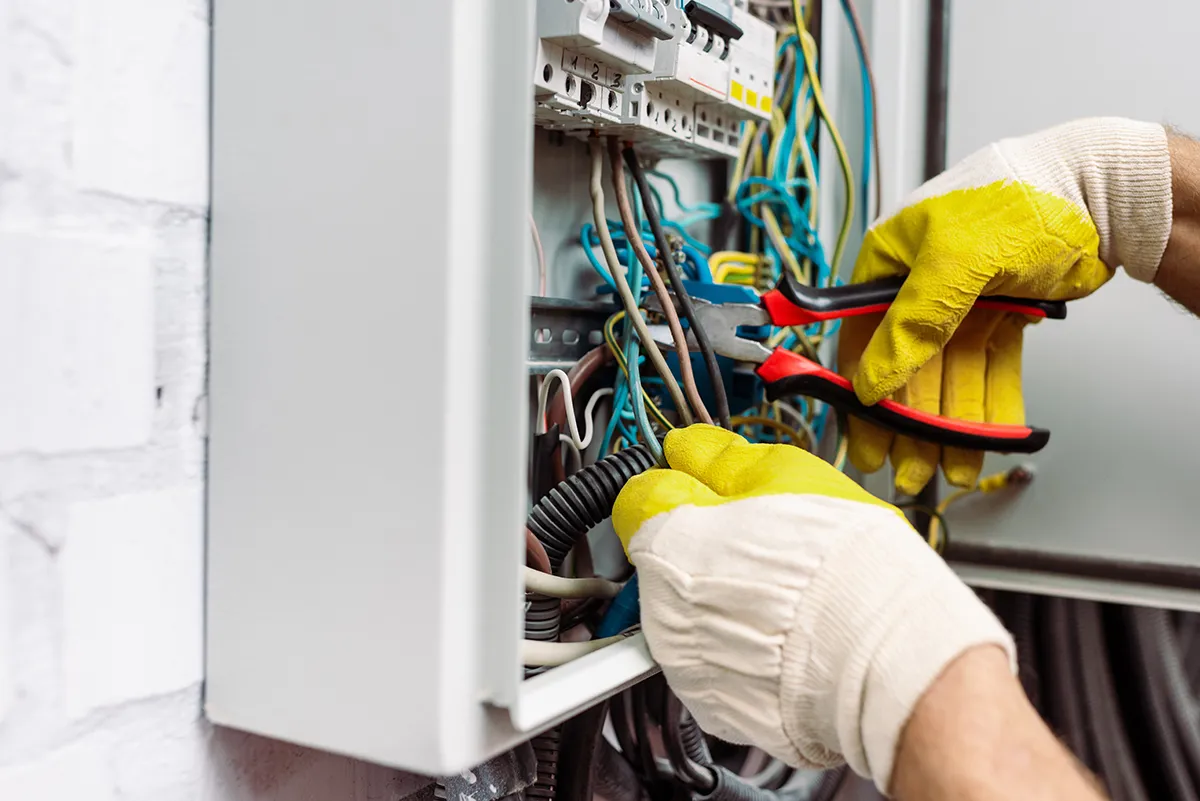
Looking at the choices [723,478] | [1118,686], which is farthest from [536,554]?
[1118,686]

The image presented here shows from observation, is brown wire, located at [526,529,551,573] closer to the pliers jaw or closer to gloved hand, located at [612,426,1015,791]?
gloved hand, located at [612,426,1015,791]

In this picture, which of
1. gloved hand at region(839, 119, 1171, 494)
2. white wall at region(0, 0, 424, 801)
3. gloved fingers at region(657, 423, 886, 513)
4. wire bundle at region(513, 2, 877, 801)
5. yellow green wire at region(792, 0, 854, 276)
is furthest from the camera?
yellow green wire at region(792, 0, 854, 276)

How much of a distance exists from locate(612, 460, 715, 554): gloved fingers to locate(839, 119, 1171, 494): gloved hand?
0.27 meters

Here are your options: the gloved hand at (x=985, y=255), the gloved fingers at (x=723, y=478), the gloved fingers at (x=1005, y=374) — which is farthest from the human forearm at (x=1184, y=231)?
the gloved fingers at (x=723, y=478)

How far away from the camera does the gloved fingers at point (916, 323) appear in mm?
803

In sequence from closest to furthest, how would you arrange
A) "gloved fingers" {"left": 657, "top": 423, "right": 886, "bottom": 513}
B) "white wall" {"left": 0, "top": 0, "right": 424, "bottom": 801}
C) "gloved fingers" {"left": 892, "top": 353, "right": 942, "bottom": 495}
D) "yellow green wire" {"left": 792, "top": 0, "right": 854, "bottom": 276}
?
"white wall" {"left": 0, "top": 0, "right": 424, "bottom": 801}
"gloved fingers" {"left": 657, "top": 423, "right": 886, "bottom": 513}
"gloved fingers" {"left": 892, "top": 353, "right": 942, "bottom": 495}
"yellow green wire" {"left": 792, "top": 0, "right": 854, "bottom": 276}

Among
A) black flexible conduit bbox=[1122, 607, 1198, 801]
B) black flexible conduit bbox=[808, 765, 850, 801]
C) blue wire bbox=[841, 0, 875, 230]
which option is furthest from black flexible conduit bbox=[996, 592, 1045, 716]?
blue wire bbox=[841, 0, 875, 230]

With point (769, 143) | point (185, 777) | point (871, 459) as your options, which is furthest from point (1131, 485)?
point (185, 777)

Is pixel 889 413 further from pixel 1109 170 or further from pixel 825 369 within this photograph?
pixel 1109 170

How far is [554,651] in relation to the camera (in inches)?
25.1

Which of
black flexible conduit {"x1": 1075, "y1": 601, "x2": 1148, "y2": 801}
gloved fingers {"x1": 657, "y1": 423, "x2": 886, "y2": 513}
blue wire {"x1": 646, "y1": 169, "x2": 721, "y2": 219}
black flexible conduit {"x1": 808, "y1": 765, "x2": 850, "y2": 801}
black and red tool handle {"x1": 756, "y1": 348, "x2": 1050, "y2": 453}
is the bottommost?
black flexible conduit {"x1": 808, "y1": 765, "x2": 850, "y2": 801}

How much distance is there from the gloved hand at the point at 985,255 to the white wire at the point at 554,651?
0.36m

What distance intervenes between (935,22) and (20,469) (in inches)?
42.3

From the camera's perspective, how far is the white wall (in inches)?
18.7
